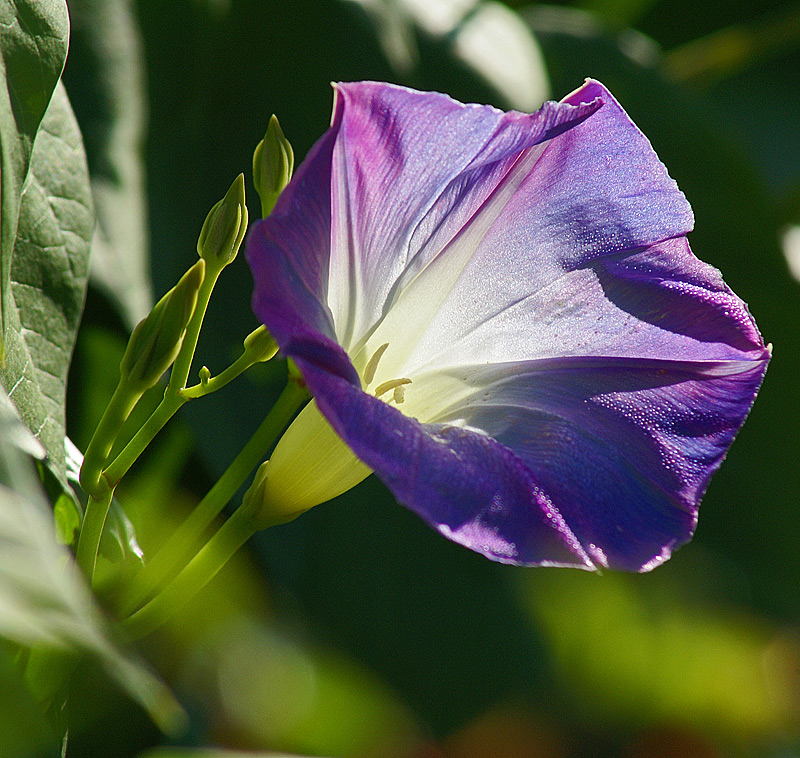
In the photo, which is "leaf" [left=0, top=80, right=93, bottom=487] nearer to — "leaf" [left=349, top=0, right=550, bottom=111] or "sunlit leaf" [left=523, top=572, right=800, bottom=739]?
"leaf" [left=349, top=0, right=550, bottom=111]

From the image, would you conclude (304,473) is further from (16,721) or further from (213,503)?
(16,721)

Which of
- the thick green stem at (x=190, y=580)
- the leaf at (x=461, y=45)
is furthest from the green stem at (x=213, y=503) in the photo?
the leaf at (x=461, y=45)

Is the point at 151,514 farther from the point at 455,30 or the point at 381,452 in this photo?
the point at 455,30

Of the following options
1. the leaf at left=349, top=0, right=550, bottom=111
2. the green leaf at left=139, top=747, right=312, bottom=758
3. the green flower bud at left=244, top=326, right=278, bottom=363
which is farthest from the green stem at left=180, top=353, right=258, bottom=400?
the leaf at left=349, top=0, right=550, bottom=111

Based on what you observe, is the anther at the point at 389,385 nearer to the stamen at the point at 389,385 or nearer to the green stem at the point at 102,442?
the stamen at the point at 389,385

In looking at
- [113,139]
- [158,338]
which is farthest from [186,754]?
[113,139]

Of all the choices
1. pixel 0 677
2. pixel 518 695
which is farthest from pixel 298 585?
pixel 0 677
